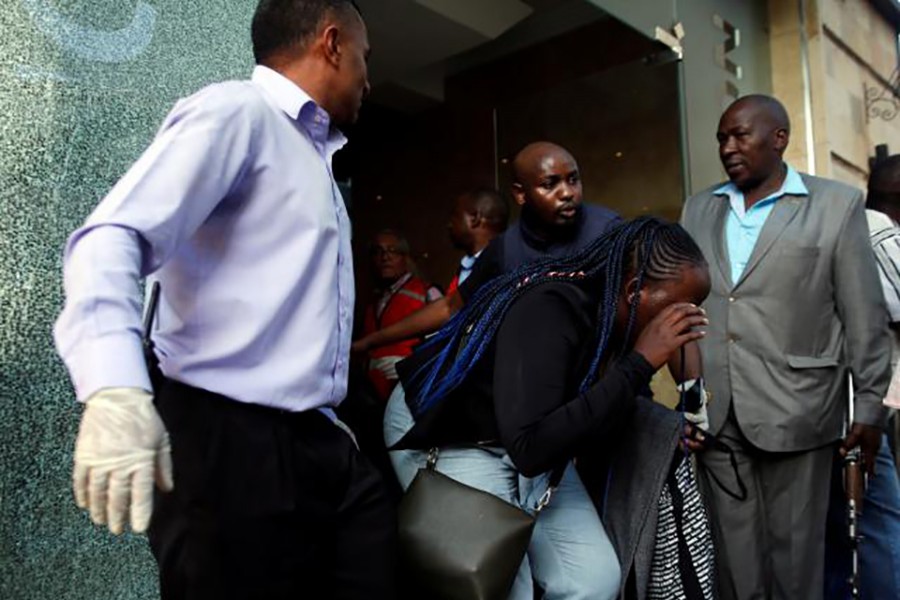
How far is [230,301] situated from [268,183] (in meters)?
0.22

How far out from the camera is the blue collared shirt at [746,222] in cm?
329

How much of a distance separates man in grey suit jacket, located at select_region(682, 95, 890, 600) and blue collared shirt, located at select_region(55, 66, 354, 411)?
6.48 feet

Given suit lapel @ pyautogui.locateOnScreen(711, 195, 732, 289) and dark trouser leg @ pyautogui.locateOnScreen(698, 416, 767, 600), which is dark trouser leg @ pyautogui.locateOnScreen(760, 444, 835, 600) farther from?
suit lapel @ pyautogui.locateOnScreen(711, 195, 732, 289)

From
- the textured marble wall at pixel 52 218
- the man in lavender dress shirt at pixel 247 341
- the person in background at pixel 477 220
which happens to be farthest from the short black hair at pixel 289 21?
the person in background at pixel 477 220

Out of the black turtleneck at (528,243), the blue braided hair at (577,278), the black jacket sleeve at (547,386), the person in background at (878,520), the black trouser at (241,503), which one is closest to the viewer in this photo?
the black trouser at (241,503)

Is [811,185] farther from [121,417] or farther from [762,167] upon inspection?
[121,417]

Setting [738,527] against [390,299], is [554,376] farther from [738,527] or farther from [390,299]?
[390,299]

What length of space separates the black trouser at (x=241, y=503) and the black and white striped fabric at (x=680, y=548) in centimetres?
94

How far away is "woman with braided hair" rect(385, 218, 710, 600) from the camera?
1996 millimetres

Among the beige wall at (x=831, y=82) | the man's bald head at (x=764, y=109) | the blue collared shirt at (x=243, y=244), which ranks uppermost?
the beige wall at (x=831, y=82)

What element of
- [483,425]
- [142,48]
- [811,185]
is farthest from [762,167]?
[142,48]

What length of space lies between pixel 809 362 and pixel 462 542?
1797 millimetres

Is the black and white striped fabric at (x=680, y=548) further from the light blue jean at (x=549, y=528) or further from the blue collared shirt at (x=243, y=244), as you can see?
the blue collared shirt at (x=243, y=244)

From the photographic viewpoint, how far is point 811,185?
131 inches
